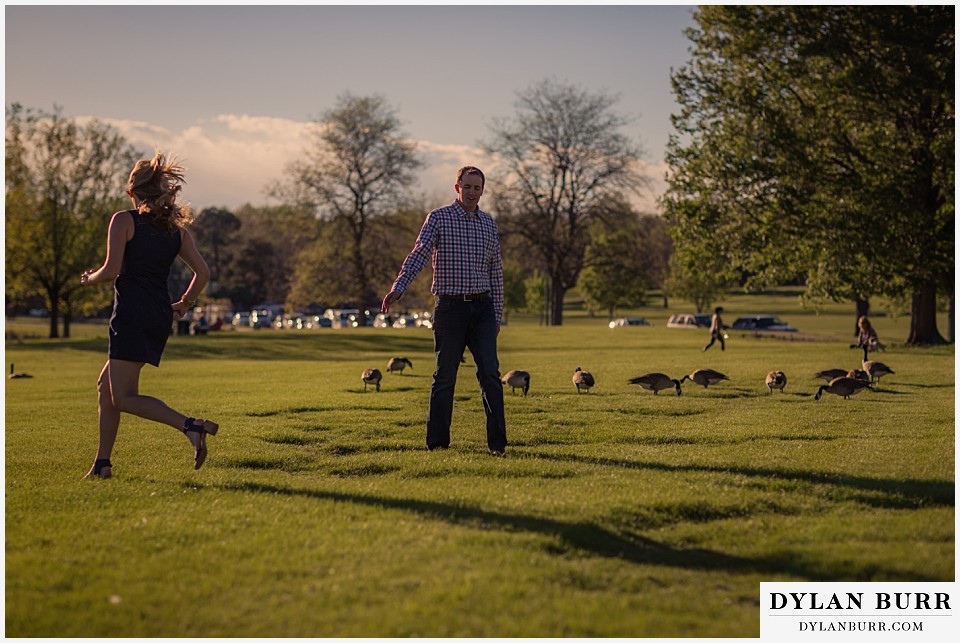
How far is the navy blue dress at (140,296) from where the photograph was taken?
7.84 meters

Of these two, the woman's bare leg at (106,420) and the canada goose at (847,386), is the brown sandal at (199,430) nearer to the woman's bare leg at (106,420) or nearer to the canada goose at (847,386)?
the woman's bare leg at (106,420)

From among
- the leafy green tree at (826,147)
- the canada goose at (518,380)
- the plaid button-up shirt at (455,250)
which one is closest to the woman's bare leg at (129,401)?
the plaid button-up shirt at (455,250)

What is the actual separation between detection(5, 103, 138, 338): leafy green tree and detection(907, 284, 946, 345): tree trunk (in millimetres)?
40273

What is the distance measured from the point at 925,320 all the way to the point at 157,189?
32326mm

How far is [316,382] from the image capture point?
754 inches

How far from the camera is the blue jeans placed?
9.31 meters

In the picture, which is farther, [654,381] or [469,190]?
[654,381]

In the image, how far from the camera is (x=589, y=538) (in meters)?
5.85

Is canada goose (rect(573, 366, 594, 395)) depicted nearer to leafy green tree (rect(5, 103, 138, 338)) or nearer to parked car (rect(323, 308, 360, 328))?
leafy green tree (rect(5, 103, 138, 338))

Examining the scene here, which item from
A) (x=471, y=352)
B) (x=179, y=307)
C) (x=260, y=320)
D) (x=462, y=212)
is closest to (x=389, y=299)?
(x=471, y=352)

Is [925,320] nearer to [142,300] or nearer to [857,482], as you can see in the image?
[857,482]

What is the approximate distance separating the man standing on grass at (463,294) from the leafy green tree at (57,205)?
45691 mm

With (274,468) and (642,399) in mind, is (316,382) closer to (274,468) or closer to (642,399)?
(642,399)

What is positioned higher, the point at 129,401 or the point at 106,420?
the point at 129,401
